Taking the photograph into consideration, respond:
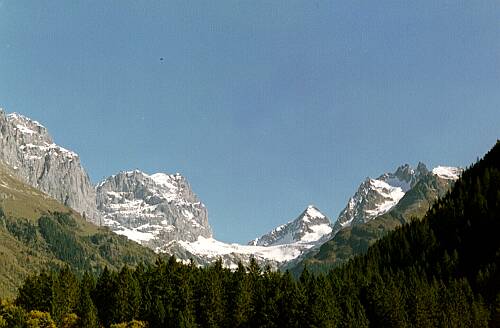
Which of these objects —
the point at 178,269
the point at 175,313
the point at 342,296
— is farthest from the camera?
the point at 178,269

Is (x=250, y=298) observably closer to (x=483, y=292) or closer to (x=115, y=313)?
(x=115, y=313)

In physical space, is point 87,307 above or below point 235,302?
below

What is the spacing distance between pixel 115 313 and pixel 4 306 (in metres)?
30.0

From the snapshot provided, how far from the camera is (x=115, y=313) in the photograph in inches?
5472

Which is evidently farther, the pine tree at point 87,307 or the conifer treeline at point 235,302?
the pine tree at point 87,307

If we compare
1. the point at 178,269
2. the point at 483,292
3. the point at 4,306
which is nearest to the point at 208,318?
the point at 178,269

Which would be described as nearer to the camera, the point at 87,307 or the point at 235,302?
the point at 235,302

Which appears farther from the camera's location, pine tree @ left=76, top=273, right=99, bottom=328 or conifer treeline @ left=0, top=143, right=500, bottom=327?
pine tree @ left=76, top=273, right=99, bottom=328

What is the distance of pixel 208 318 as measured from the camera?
5261 inches

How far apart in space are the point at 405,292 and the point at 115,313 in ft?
247

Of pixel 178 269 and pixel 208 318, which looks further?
pixel 178 269

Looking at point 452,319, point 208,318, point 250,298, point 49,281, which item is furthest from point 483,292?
point 49,281

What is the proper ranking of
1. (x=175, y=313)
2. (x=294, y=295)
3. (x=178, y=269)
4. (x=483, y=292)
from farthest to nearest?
(x=483, y=292)
(x=178, y=269)
(x=175, y=313)
(x=294, y=295)

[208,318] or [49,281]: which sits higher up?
[49,281]
